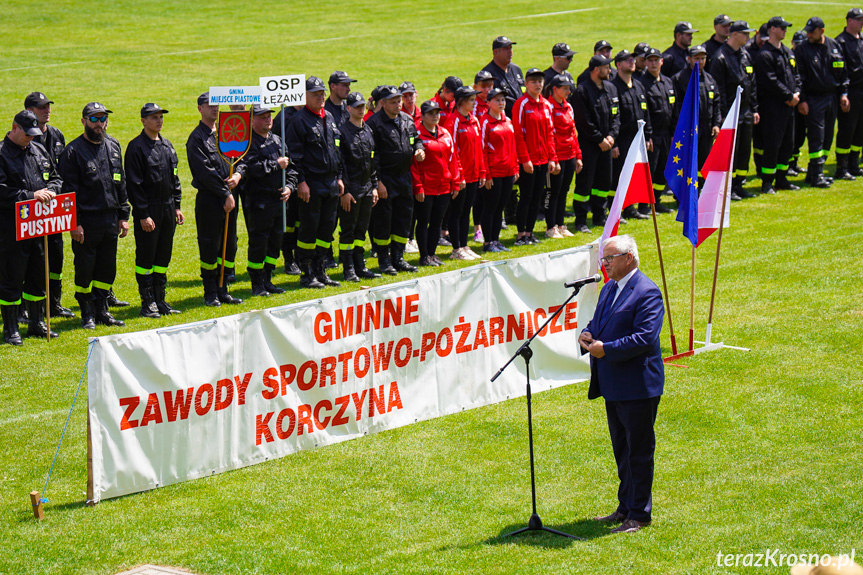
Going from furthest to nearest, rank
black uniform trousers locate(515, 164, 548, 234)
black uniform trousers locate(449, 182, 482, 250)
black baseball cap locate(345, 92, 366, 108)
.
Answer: black uniform trousers locate(515, 164, 548, 234) < black uniform trousers locate(449, 182, 482, 250) < black baseball cap locate(345, 92, 366, 108)

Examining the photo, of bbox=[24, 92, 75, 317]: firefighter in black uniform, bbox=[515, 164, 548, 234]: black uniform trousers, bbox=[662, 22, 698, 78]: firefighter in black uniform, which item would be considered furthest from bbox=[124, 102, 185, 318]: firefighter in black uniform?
bbox=[662, 22, 698, 78]: firefighter in black uniform

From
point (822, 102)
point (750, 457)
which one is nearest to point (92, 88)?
point (822, 102)

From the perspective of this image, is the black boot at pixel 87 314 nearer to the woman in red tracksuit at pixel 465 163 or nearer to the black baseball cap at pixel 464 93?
the woman in red tracksuit at pixel 465 163

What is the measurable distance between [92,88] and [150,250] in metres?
16.9

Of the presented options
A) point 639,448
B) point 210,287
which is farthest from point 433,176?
point 639,448

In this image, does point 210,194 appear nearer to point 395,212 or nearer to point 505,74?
point 395,212

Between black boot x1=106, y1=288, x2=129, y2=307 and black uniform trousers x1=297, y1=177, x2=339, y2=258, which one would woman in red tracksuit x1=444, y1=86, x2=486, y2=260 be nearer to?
black uniform trousers x1=297, y1=177, x2=339, y2=258

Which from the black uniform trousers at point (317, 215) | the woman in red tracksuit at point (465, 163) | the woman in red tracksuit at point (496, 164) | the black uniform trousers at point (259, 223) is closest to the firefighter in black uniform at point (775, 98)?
the woman in red tracksuit at point (496, 164)

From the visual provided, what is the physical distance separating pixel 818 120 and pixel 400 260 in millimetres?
9365

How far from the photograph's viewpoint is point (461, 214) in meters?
17.0

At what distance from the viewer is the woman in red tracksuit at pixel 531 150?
683 inches

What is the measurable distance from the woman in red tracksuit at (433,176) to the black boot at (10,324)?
5.84 metres

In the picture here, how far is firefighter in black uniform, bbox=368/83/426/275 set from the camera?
1588cm

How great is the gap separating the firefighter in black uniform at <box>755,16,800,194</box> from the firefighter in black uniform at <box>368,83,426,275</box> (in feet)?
25.1
